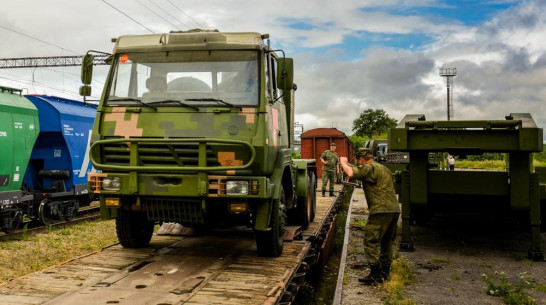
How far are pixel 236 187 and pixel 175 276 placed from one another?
1256 millimetres

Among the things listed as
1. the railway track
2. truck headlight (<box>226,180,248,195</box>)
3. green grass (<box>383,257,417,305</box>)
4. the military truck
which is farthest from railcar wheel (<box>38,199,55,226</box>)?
green grass (<box>383,257,417,305</box>)

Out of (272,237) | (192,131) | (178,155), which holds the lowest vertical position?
(272,237)

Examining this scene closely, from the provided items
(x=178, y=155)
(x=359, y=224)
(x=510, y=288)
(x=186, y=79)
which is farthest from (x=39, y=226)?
(x=510, y=288)

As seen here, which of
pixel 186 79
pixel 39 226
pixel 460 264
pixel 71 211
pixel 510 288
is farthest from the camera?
pixel 71 211

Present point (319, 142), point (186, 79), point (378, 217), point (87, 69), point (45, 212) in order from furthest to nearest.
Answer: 1. point (319, 142)
2. point (45, 212)
3. point (87, 69)
4. point (186, 79)
5. point (378, 217)

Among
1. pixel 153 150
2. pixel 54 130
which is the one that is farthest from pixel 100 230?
pixel 153 150

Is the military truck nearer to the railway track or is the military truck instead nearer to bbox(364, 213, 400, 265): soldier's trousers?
bbox(364, 213, 400, 265): soldier's trousers

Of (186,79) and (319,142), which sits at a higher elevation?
(186,79)

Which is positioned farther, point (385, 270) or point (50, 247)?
point (50, 247)

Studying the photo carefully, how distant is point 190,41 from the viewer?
263 inches

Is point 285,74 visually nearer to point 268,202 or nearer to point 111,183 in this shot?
point 268,202

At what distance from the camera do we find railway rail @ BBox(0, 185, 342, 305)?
4.99 m

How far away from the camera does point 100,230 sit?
1160 centimetres

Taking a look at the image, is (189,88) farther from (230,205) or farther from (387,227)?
(387,227)
